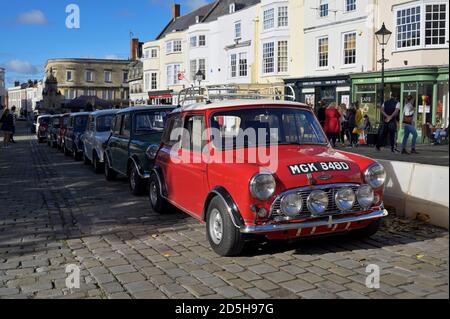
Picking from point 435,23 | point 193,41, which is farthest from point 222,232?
point 193,41

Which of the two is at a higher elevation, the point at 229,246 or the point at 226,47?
the point at 226,47

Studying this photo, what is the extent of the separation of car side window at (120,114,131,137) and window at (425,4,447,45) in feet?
60.0

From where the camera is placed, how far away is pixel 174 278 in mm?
4762

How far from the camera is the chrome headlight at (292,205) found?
16.2 ft

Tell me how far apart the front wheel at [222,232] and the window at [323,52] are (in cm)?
2542

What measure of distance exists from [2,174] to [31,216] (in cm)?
639

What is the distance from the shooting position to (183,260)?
538cm

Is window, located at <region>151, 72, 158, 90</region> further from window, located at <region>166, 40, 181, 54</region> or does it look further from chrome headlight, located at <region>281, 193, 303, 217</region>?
chrome headlight, located at <region>281, 193, 303, 217</region>

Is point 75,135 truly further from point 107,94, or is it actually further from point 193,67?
point 107,94

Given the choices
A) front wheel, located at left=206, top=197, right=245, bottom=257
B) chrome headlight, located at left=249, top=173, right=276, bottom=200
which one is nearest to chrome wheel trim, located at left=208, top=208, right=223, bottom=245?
front wheel, located at left=206, top=197, right=245, bottom=257

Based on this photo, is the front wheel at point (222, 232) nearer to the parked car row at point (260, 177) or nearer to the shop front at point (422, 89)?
the parked car row at point (260, 177)

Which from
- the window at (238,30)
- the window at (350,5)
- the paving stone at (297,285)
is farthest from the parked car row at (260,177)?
the window at (238,30)
